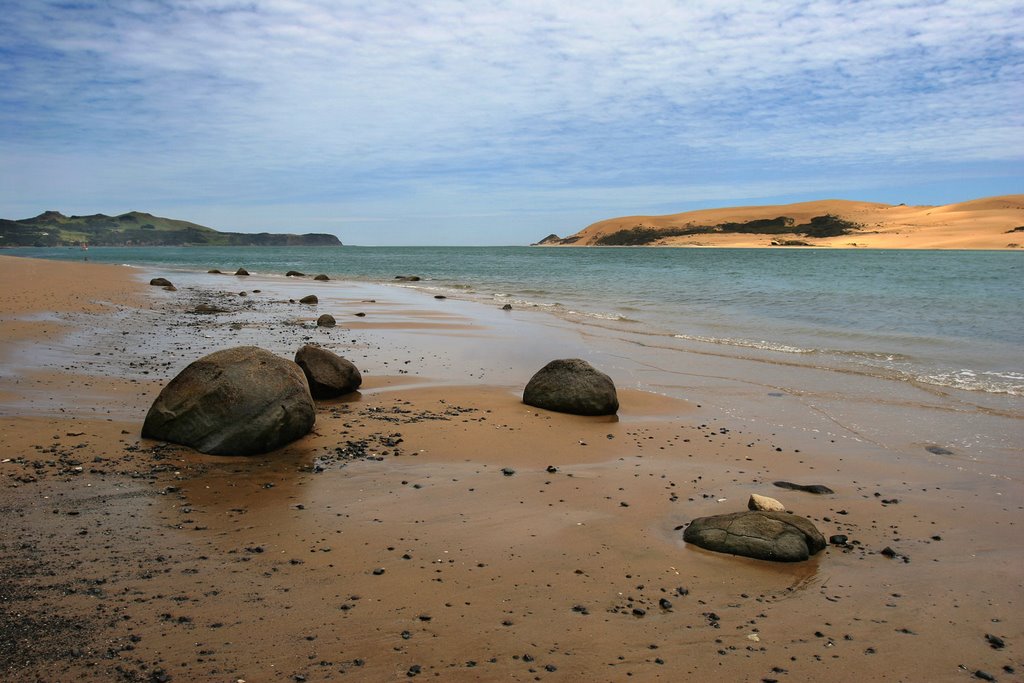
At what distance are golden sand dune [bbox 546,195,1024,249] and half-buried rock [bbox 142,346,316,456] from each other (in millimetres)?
84680

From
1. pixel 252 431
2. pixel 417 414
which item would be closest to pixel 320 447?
pixel 252 431

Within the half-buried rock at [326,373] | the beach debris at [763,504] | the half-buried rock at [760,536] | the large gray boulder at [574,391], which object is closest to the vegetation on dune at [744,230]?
the large gray boulder at [574,391]

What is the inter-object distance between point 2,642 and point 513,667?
7.79ft

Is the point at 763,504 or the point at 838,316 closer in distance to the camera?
the point at 763,504

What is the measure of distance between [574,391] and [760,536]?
13.3 feet

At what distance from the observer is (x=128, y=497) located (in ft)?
16.1

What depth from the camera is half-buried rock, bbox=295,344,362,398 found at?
8469 mm

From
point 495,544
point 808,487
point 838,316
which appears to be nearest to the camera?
point 495,544

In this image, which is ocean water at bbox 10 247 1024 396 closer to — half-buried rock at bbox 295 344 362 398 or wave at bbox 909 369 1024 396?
wave at bbox 909 369 1024 396

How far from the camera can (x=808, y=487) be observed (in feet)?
19.1

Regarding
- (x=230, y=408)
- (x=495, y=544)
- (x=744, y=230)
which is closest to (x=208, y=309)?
(x=230, y=408)

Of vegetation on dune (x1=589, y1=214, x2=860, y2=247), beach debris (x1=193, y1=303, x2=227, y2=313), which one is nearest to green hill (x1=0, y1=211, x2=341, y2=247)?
vegetation on dune (x1=589, y1=214, x2=860, y2=247)

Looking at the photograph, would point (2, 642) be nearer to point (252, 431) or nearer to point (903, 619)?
point (252, 431)

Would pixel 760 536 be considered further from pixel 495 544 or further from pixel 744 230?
pixel 744 230
